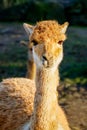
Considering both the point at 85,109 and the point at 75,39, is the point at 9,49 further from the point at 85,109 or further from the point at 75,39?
the point at 85,109

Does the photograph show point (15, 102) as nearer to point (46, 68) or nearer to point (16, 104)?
point (16, 104)

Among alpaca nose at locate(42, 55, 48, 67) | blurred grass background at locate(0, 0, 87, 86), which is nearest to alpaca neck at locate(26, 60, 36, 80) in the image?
alpaca nose at locate(42, 55, 48, 67)

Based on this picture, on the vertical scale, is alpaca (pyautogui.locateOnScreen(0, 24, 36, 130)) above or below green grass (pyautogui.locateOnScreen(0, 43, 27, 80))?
below

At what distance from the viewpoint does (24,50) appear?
517 inches

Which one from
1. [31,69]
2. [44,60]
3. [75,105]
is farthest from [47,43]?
A: [75,105]

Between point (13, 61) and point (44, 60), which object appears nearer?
point (44, 60)

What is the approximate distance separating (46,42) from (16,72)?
633 centimetres

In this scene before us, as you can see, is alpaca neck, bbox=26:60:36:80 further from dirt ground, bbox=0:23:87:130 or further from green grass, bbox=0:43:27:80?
green grass, bbox=0:43:27:80

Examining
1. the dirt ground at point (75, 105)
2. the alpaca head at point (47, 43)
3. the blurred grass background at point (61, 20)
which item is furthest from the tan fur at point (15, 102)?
the blurred grass background at point (61, 20)

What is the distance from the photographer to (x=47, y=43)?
4.55 metres

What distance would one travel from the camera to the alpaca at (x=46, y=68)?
178 inches

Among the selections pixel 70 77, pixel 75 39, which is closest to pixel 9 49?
pixel 75 39

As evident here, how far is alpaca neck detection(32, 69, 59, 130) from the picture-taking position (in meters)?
4.70

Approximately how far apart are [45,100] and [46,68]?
16.1 inches
